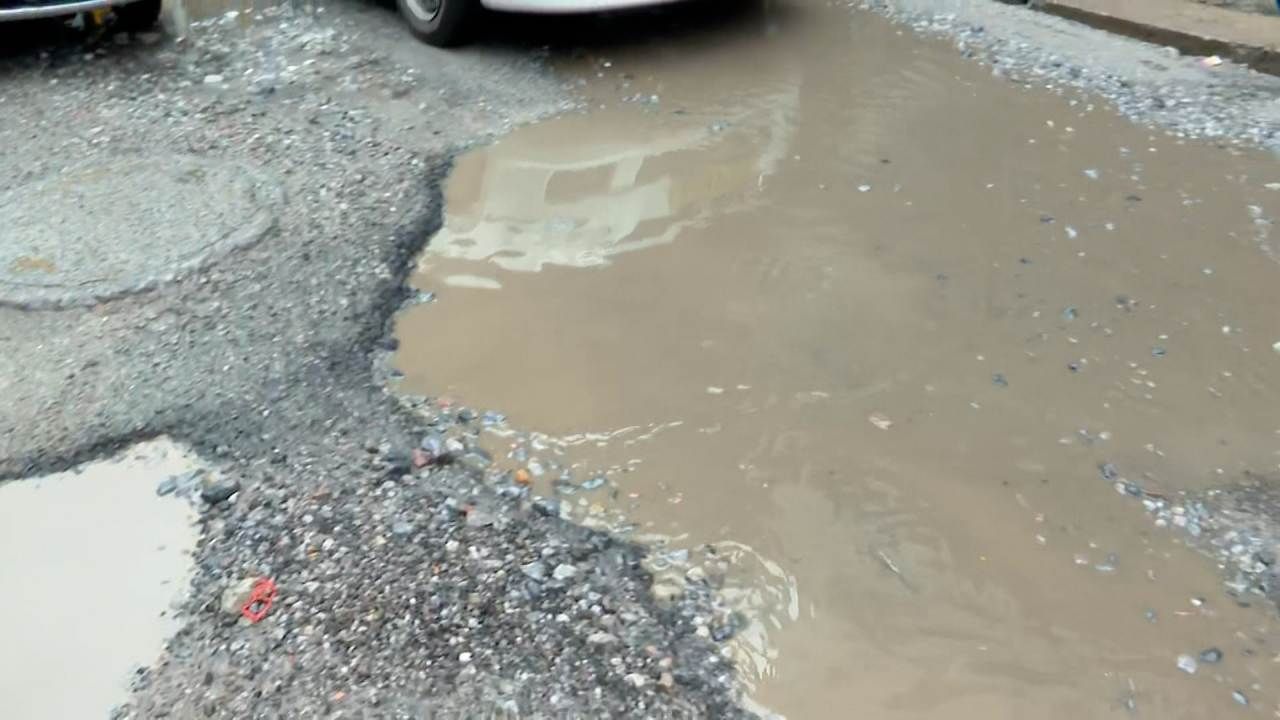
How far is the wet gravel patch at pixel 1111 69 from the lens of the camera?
5129mm

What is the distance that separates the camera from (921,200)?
174 inches

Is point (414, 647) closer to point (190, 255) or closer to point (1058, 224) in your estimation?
point (190, 255)

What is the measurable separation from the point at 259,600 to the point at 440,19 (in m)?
3.98

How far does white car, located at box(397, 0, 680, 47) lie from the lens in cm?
536

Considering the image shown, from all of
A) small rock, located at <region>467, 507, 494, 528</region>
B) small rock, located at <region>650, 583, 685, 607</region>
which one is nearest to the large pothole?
small rock, located at <region>467, 507, 494, 528</region>

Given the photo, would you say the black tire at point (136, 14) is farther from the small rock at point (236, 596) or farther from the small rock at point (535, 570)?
the small rock at point (535, 570)

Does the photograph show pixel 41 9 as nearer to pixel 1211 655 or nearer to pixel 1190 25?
pixel 1211 655

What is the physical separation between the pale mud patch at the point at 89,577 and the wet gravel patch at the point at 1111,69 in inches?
186

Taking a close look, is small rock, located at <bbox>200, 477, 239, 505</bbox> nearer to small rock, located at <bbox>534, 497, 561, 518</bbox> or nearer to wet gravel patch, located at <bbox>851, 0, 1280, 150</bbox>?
small rock, located at <bbox>534, 497, 561, 518</bbox>

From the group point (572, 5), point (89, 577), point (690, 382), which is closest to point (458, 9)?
point (572, 5)

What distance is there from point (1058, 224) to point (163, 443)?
11.5ft

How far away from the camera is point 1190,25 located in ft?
19.7

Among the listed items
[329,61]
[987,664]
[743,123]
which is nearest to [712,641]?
[987,664]

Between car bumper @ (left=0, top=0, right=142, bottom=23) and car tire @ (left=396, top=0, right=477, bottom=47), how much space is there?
156 cm
